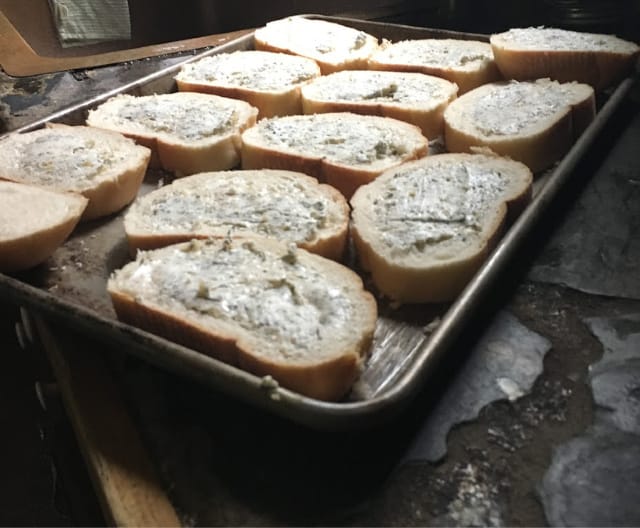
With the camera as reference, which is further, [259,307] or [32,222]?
[32,222]

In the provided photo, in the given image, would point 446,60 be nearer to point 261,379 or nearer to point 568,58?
point 568,58

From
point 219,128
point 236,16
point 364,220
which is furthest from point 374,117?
point 236,16

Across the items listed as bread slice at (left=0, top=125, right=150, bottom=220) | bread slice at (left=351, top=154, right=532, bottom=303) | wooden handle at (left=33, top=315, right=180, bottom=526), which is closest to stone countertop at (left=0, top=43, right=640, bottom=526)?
wooden handle at (left=33, top=315, right=180, bottom=526)

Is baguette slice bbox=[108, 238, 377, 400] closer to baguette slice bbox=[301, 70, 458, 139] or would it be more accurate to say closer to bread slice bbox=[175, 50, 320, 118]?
baguette slice bbox=[301, 70, 458, 139]

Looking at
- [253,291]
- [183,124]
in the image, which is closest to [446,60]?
[183,124]

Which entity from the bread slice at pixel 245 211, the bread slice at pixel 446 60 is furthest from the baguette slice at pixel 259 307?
the bread slice at pixel 446 60

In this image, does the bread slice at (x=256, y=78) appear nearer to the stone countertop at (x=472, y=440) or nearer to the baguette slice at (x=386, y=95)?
the baguette slice at (x=386, y=95)

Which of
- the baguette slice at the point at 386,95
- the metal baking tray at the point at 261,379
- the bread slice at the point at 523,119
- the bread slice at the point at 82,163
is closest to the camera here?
the metal baking tray at the point at 261,379
